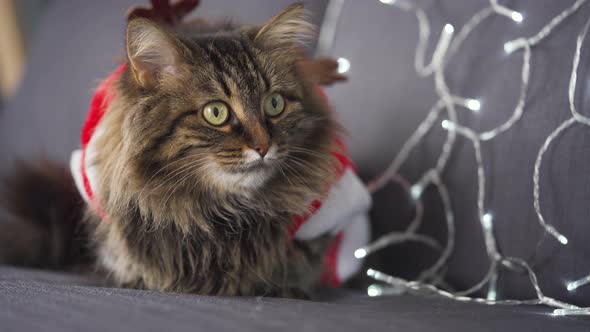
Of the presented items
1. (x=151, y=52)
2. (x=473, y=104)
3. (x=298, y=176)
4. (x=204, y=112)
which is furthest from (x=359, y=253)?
(x=151, y=52)

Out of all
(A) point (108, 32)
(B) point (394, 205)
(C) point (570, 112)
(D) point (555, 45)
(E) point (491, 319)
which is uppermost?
(A) point (108, 32)

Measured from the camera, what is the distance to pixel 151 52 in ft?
3.60

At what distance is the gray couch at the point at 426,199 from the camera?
2.85 feet

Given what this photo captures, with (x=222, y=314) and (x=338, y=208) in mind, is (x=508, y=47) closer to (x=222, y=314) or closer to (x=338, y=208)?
(x=338, y=208)

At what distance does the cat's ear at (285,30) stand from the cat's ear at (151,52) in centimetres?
20

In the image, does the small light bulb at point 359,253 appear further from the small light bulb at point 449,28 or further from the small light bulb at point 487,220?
the small light bulb at point 449,28

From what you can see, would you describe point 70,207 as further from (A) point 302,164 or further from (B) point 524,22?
(B) point 524,22

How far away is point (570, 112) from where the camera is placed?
1056mm

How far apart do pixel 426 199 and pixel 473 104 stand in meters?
0.26

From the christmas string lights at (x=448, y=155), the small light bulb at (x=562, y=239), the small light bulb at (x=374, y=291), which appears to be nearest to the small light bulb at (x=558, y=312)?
the christmas string lights at (x=448, y=155)

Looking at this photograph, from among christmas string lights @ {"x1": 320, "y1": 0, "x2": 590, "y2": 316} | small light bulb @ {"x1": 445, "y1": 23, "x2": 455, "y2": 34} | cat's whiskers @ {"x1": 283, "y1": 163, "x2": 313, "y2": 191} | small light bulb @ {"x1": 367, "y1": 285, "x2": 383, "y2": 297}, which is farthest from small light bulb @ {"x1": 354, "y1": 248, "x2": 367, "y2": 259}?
small light bulb @ {"x1": 445, "y1": 23, "x2": 455, "y2": 34}

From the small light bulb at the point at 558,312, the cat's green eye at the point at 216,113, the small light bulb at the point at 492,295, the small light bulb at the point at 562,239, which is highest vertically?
the cat's green eye at the point at 216,113

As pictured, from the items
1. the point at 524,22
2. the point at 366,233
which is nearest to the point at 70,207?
the point at 366,233

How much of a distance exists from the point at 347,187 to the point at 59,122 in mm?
1233
